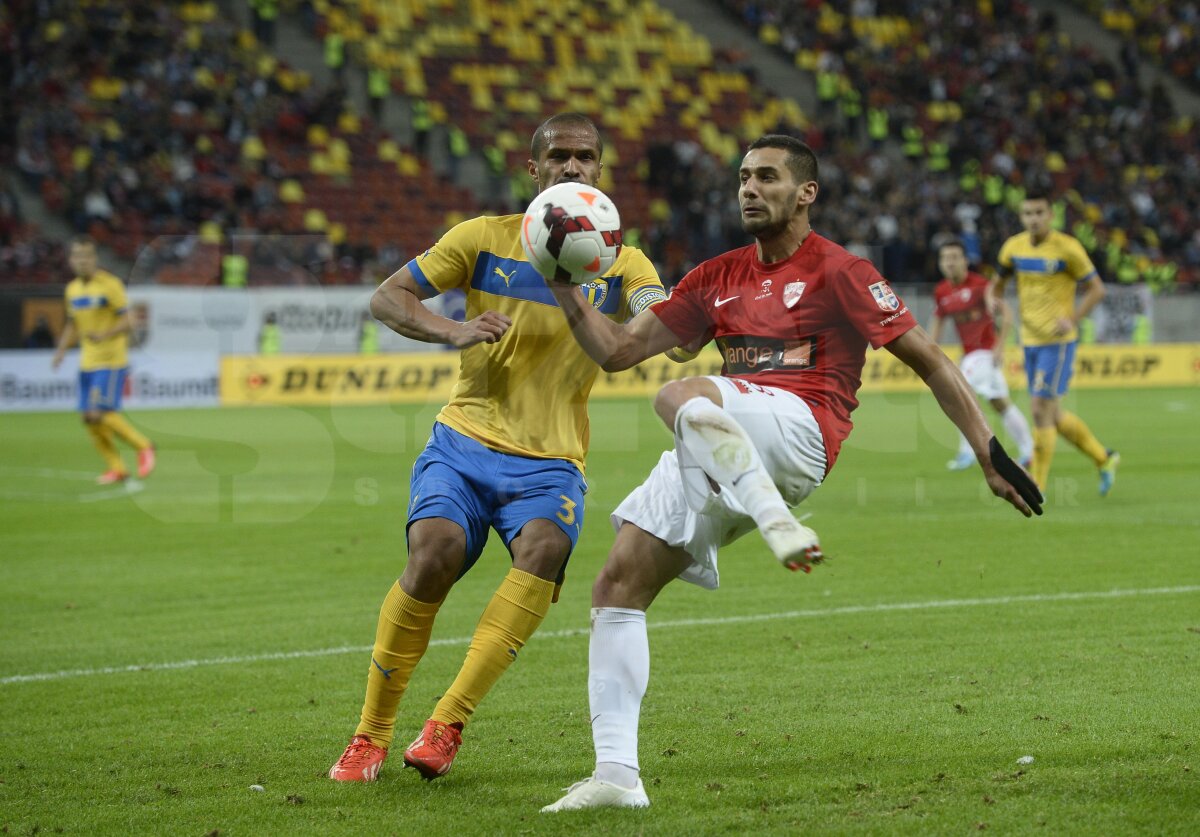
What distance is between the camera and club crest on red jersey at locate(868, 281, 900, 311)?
4754 mm

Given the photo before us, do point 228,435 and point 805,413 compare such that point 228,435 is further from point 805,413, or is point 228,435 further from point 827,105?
point 827,105

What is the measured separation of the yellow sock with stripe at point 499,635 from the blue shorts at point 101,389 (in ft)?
37.3

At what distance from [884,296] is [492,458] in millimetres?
1474

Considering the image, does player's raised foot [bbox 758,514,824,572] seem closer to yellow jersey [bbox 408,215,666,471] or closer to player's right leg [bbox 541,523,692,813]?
player's right leg [bbox 541,523,692,813]

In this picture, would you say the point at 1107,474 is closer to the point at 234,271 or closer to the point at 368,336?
the point at 368,336

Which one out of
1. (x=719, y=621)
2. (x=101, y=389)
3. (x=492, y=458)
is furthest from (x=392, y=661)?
(x=101, y=389)

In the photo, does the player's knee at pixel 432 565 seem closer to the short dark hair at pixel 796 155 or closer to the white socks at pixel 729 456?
the white socks at pixel 729 456

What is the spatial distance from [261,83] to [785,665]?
27.3 meters

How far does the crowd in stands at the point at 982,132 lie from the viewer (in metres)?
33.2

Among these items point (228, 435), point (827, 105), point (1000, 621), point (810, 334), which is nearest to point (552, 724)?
point (810, 334)

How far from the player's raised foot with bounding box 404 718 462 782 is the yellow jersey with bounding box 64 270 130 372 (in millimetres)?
11942

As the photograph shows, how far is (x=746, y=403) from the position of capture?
4617 mm

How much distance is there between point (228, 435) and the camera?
20.3 meters

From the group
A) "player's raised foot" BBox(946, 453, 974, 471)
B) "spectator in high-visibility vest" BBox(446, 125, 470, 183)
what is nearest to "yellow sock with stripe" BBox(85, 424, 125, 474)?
"player's raised foot" BBox(946, 453, 974, 471)
